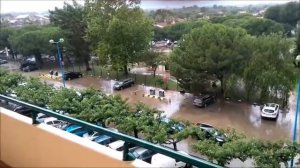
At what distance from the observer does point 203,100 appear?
7406 millimetres

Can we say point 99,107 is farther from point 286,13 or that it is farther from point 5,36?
point 286,13

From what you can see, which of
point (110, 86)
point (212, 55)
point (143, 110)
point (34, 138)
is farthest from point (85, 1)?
A: point (34, 138)

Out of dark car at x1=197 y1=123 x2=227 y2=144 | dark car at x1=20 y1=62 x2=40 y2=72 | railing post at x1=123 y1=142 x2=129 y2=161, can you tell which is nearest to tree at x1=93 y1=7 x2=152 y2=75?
dark car at x1=20 y1=62 x2=40 y2=72

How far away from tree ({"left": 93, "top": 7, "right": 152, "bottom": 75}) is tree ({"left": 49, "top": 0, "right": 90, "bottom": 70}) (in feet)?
3.53

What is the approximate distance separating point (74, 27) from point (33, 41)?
1523 millimetres

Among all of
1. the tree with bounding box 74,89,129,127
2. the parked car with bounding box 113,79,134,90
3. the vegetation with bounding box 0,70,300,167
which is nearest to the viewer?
the vegetation with bounding box 0,70,300,167

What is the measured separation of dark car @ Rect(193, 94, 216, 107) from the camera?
7380mm

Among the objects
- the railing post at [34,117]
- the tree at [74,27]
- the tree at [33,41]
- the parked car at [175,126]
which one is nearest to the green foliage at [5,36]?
the tree at [33,41]

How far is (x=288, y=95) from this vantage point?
699 cm

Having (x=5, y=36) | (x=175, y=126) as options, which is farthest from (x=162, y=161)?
(x=5, y=36)

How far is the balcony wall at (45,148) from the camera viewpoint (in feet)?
3.07

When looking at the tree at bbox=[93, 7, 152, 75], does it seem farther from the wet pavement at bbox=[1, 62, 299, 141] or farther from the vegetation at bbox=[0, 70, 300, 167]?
the vegetation at bbox=[0, 70, 300, 167]

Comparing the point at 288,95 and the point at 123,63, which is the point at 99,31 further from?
the point at 288,95

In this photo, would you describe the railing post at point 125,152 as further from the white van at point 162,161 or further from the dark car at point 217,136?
the dark car at point 217,136
